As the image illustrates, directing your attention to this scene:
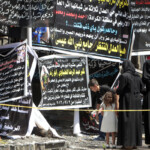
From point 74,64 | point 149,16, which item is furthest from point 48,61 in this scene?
point 149,16

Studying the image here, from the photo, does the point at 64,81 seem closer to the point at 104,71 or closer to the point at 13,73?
the point at 13,73

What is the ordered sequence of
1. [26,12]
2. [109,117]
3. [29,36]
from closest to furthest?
[109,117], [26,12], [29,36]

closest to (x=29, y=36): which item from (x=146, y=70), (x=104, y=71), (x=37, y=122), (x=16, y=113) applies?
(x=16, y=113)

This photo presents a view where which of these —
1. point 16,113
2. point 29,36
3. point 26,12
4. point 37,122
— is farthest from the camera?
point 29,36

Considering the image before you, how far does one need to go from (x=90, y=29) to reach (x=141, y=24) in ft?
4.71

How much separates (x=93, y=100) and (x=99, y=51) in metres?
1.22

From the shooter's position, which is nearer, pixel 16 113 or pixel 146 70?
pixel 146 70

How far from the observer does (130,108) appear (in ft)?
28.3

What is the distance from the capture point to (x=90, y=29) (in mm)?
10711

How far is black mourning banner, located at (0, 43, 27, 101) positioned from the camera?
9.47 meters

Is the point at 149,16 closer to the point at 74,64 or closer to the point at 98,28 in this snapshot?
the point at 98,28

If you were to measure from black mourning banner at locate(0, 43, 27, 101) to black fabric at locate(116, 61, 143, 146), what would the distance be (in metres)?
2.22

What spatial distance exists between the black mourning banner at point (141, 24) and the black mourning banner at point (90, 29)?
18 cm

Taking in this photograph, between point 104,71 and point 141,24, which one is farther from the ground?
point 141,24
